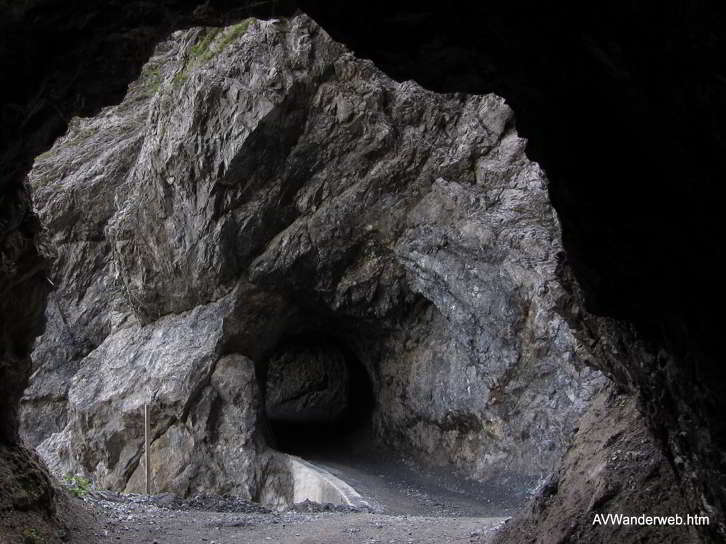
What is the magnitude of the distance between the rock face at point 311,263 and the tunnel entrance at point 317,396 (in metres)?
2.27

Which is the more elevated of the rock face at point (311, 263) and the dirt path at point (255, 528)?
the rock face at point (311, 263)

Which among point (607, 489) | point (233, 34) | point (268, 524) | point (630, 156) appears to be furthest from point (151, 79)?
point (630, 156)

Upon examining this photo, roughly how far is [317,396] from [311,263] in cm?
968

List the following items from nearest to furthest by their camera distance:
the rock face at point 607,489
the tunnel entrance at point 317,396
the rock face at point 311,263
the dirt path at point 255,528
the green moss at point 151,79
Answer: the rock face at point 607,489, the dirt path at point 255,528, the rock face at point 311,263, the tunnel entrance at point 317,396, the green moss at point 151,79

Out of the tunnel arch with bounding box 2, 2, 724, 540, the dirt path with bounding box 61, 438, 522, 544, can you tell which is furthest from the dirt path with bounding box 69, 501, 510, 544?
the tunnel arch with bounding box 2, 2, 724, 540

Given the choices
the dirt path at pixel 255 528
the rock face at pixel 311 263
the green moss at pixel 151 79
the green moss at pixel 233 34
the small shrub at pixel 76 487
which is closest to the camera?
the dirt path at pixel 255 528

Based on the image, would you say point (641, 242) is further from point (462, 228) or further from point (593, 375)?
point (462, 228)

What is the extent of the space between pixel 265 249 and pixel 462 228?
17.4 feet

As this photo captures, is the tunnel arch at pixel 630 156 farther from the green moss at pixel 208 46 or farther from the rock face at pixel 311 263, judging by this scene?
the green moss at pixel 208 46

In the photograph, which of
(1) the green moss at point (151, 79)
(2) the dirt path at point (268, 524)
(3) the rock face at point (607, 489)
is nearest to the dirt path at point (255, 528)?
(2) the dirt path at point (268, 524)

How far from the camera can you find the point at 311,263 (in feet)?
57.4

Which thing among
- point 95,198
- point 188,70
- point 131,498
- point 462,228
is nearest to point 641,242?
point 131,498

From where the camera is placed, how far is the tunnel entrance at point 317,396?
20.8 metres

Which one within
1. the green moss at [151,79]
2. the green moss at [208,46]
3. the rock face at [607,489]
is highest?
the green moss at [151,79]
